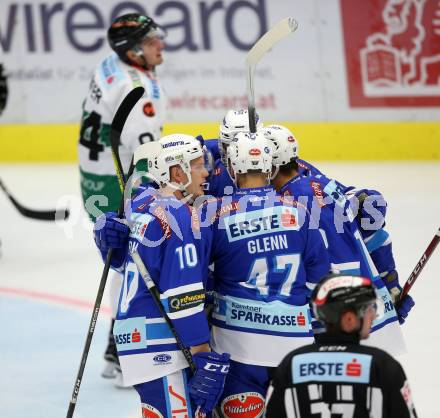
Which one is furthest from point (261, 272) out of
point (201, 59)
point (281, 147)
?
point (201, 59)

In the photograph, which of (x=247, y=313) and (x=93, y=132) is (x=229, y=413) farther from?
(x=93, y=132)

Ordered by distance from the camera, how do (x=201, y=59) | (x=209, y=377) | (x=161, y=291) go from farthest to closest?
Answer: (x=201, y=59) → (x=161, y=291) → (x=209, y=377)

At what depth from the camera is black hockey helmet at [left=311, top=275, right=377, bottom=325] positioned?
3111mm

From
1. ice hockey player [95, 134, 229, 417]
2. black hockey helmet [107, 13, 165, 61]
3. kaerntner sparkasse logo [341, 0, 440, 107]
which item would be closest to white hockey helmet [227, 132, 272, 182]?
ice hockey player [95, 134, 229, 417]

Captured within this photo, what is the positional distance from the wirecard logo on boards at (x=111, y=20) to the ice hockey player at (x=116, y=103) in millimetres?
4905

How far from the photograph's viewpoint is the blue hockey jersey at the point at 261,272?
409 centimetres

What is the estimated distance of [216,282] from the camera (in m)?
4.27

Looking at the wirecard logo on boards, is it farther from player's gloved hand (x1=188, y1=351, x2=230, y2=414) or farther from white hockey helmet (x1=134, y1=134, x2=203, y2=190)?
player's gloved hand (x1=188, y1=351, x2=230, y2=414)

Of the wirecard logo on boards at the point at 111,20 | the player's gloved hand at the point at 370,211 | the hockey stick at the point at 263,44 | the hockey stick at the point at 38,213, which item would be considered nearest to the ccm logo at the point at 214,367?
the player's gloved hand at the point at 370,211

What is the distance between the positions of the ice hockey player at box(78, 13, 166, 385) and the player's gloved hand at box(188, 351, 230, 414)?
8.21 ft

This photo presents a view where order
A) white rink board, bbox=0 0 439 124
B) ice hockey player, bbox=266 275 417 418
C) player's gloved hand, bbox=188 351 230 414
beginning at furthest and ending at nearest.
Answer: white rink board, bbox=0 0 439 124 → player's gloved hand, bbox=188 351 230 414 → ice hockey player, bbox=266 275 417 418

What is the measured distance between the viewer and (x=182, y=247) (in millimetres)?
3979

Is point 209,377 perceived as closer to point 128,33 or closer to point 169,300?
point 169,300

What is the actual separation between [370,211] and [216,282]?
91 centimetres
